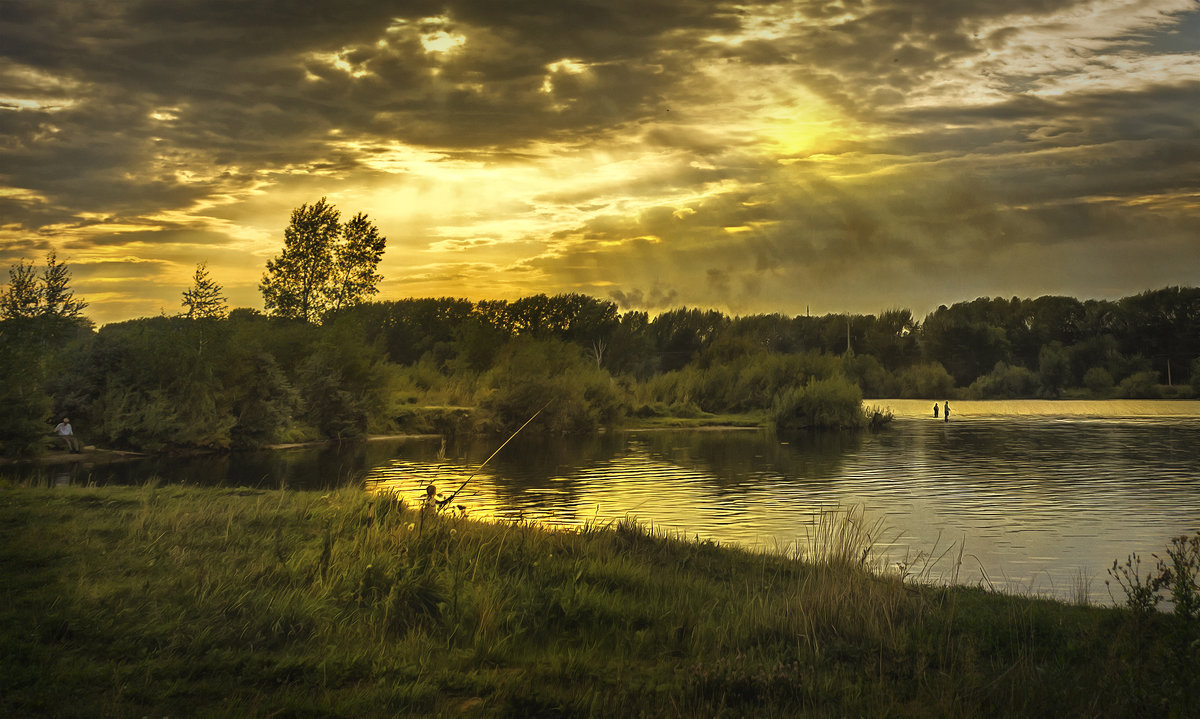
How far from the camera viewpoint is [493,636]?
8203 millimetres

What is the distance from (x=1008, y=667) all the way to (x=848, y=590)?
1.69 metres

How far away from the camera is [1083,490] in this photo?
91.0 ft

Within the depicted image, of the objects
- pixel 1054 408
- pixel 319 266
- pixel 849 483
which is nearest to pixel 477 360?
pixel 319 266

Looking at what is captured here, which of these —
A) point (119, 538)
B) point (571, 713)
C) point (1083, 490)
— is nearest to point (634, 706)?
point (571, 713)

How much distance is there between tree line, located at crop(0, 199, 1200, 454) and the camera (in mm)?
35906

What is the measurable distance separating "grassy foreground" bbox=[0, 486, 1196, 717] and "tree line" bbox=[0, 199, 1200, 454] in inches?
101

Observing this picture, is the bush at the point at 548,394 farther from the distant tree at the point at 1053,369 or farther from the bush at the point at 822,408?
the distant tree at the point at 1053,369

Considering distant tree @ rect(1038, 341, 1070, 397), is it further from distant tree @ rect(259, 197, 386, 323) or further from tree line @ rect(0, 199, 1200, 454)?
distant tree @ rect(259, 197, 386, 323)

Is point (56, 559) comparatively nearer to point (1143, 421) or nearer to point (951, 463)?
point (951, 463)


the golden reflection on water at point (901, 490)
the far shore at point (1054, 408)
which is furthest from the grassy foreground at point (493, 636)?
the far shore at point (1054, 408)

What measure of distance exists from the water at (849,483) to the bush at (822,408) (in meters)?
6.85

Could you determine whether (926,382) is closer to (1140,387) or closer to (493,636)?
(1140,387)

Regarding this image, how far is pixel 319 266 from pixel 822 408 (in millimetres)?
35982

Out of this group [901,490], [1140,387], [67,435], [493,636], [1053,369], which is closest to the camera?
[493,636]
